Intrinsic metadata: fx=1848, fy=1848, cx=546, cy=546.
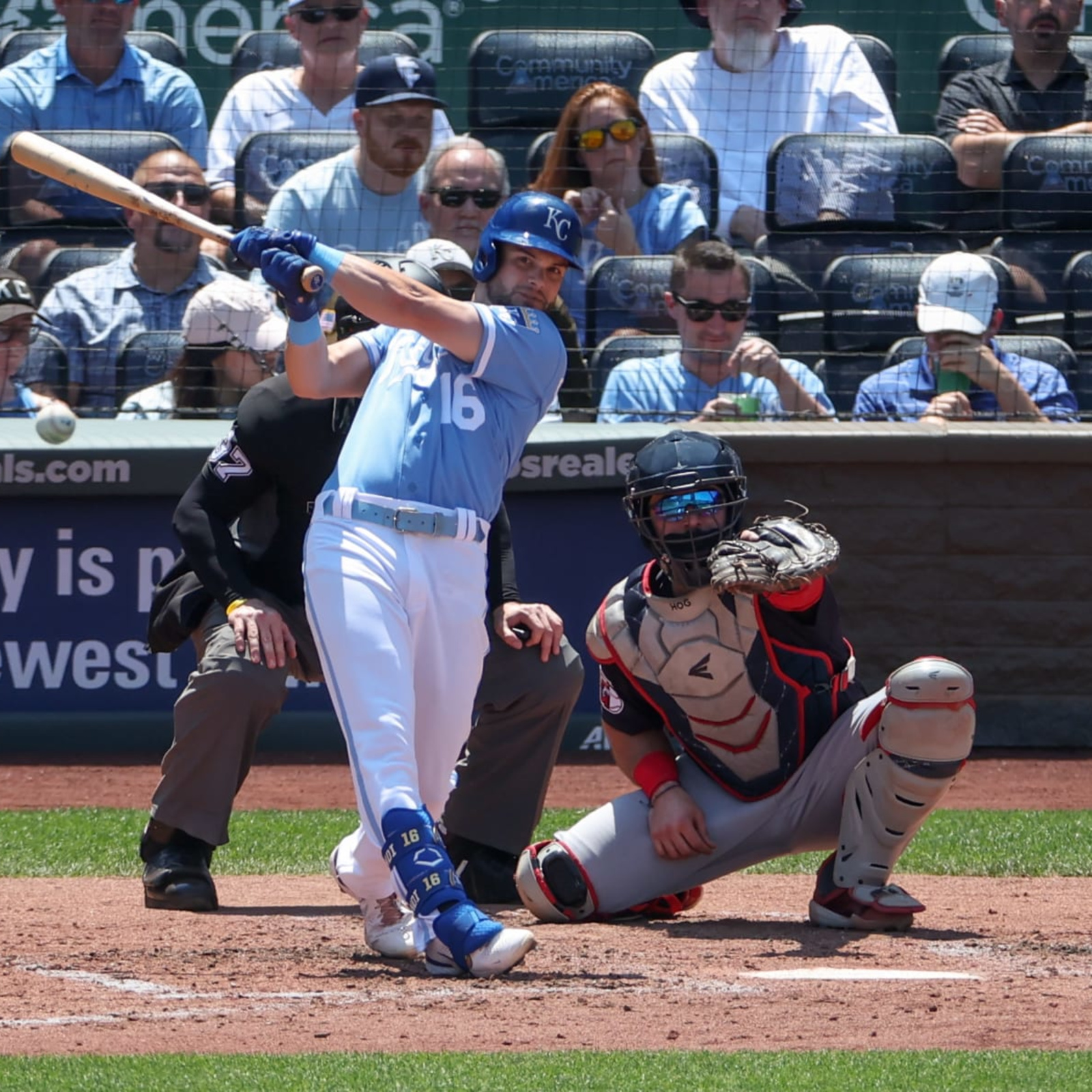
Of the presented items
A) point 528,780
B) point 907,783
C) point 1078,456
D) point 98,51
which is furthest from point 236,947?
point 98,51

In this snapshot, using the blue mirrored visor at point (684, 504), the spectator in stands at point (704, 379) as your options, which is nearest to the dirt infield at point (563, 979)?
the blue mirrored visor at point (684, 504)

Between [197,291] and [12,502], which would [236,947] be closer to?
[12,502]

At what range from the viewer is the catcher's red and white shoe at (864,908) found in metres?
4.06

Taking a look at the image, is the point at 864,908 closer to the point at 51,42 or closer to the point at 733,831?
the point at 733,831

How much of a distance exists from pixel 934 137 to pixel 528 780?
480cm

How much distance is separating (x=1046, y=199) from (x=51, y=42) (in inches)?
187

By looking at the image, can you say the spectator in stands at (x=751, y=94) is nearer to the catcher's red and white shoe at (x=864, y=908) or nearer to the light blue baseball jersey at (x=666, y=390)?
the light blue baseball jersey at (x=666, y=390)

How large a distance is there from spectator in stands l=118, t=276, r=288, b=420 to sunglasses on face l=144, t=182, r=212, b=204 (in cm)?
51

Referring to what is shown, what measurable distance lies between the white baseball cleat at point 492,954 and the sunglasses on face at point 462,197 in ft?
15.1

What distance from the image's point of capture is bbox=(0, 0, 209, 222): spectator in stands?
8.33 metres

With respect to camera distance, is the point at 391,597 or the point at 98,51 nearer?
the point at 391,597

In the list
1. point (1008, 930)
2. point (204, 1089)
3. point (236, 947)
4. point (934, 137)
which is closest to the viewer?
point (204, 1089)

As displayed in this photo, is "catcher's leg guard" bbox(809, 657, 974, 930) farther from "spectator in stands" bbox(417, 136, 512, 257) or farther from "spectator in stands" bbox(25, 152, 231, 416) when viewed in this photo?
"spectator in stands" bbox(25, 152, 231, 416)

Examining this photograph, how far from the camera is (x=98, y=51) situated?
835cm
